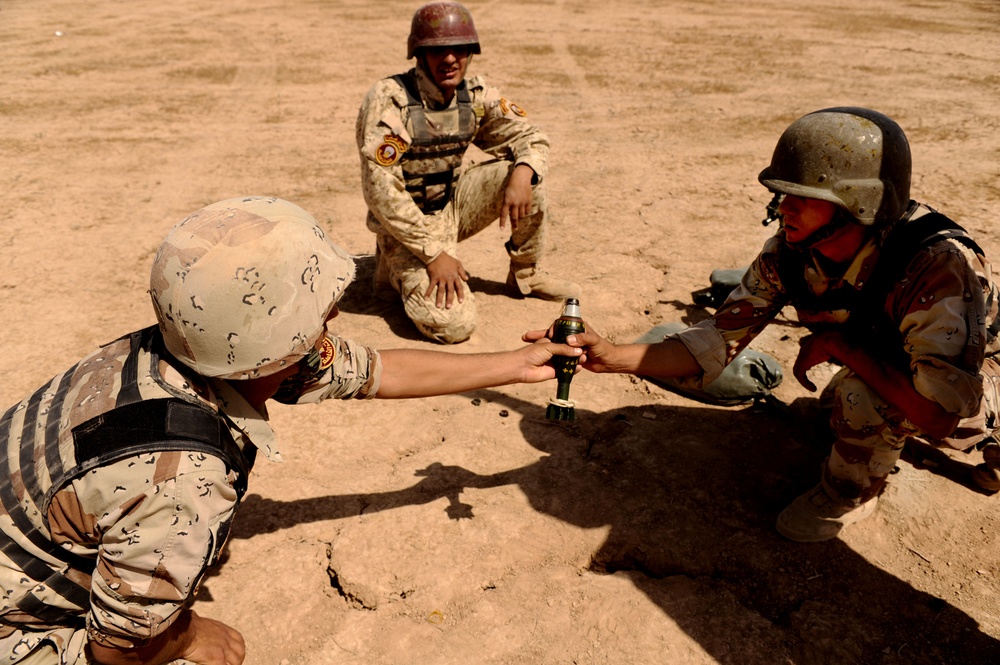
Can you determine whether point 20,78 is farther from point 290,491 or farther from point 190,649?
point 190,649

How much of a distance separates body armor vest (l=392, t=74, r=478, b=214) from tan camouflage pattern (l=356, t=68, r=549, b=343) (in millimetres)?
34

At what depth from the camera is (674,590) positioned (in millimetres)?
2822

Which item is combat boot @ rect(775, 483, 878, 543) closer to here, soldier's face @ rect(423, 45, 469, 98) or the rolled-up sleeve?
the rolled-up sleeve

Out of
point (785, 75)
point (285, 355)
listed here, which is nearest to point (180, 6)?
point (785, 75)

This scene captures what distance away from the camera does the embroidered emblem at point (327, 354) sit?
8.44ft

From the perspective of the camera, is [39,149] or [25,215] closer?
[25,215]

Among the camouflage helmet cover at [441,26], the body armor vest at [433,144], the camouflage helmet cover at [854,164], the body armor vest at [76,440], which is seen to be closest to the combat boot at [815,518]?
the camouflage helmet cover at [854,164]

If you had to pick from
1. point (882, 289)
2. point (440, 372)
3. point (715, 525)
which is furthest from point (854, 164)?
point (440, 372)

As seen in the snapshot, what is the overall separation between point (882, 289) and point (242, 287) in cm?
230

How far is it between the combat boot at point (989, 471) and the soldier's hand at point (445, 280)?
281 centimetres

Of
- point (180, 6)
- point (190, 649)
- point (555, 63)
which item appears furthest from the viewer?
point (180, 6)

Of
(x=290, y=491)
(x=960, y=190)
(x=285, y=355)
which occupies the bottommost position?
(x=290, y=491)

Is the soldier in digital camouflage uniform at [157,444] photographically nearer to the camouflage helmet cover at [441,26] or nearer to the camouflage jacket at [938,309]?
the camouflage jacket at [938,309]

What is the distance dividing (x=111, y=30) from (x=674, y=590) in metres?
12.6
